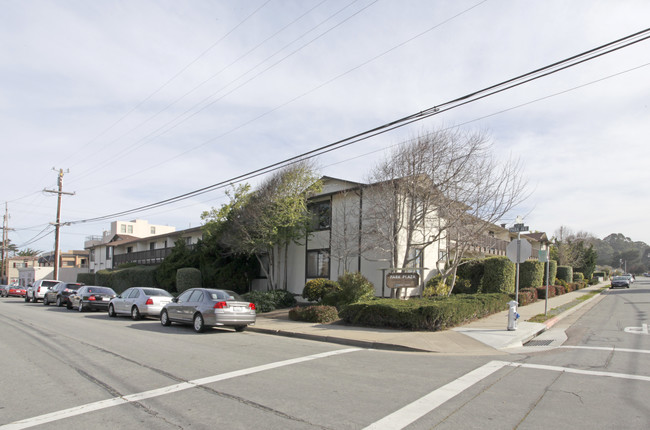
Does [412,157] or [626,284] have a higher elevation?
[412,157]

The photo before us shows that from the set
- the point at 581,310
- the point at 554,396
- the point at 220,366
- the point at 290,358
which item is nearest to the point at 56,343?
the point at 220,366

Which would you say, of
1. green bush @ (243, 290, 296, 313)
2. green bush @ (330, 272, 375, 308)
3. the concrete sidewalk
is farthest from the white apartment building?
the concrete sidewalk

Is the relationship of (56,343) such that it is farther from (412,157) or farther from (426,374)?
(412,157)

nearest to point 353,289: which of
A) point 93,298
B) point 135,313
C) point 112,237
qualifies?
point 135,313

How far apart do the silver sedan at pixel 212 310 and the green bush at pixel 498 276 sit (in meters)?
13.8

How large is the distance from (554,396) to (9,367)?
A: 9.72 meters

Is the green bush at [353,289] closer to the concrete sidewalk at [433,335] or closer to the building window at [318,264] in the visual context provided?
the concrete sidewalk at [433,335]

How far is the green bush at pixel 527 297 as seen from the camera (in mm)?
20559

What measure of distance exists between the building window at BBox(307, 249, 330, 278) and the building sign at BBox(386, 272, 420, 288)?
20.1ft

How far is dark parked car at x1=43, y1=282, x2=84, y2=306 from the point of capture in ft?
88.7

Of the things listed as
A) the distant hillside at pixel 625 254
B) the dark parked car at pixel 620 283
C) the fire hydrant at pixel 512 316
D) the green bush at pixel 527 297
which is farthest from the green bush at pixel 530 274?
the distant hillside at pixel 625 254

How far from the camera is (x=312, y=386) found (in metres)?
7.07

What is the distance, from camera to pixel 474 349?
1066 cm

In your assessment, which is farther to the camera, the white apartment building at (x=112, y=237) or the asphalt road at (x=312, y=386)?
the white apartment building at (x=112, y=237)
